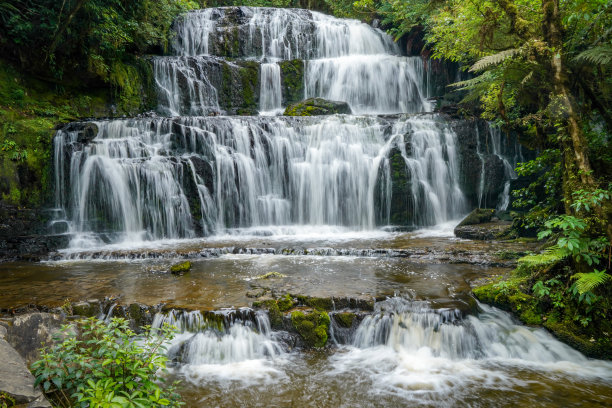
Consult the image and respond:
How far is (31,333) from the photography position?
13.6 feet

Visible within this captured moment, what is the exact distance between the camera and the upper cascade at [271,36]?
19.6 m

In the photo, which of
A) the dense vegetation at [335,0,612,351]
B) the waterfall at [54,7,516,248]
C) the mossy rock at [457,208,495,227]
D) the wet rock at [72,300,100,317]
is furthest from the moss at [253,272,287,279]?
the mossy rock at [457,208,495,227]

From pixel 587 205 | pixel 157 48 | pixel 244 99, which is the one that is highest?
pixel 157 48

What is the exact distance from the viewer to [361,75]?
60.3 ft

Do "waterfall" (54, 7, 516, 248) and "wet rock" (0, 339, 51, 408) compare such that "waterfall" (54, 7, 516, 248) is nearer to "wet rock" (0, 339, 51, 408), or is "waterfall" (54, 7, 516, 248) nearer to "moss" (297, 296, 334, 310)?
"moss" (297, 296, 334, 310)

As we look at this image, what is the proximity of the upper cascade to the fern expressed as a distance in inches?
716

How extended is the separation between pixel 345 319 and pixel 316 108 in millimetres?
11447

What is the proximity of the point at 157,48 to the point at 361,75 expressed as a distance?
10.1 meters

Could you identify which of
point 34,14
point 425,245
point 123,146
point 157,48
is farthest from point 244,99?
point 425,245

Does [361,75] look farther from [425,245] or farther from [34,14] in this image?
[34,14]

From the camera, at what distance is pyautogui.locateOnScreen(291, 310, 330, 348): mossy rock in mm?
5402

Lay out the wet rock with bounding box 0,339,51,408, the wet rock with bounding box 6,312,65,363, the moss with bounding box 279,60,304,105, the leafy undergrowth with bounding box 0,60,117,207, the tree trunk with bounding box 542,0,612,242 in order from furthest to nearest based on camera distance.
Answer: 1. the moss with bounding box 279,60,304,105
2. the leafy undergrowth with bounding box 0,60,117,207
3. the tree trunk with bounding box 542,0,612,242
4. the wet rock with bounding box 6,312,65,363
5. the wet rock with bounding box 0,339,51,408

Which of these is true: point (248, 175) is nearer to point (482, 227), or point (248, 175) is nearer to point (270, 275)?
point (270, 275)

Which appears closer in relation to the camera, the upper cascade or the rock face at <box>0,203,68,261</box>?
the rock face at <box>0,203,68,261</box>
